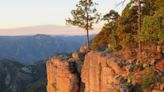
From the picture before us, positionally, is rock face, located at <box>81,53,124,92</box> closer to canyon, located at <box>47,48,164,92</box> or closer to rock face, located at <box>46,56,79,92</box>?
canyon, located at <box>47,48,164,92</box>

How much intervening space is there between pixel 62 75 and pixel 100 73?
1546 centimetres

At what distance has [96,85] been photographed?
63.2 meters

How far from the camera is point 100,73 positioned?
62.2 meters

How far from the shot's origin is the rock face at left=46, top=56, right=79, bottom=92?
7400 centimetres

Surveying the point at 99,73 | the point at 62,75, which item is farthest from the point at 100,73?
the point at 62,75

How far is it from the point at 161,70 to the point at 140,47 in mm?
7312

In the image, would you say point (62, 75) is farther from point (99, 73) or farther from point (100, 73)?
point (100, 73)

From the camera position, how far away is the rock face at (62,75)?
74000 mm

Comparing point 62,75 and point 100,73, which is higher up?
point 100,73

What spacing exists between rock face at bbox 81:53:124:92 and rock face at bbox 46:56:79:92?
130 inches

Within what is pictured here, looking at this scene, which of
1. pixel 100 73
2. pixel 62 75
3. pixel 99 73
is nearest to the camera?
pixel 100 73

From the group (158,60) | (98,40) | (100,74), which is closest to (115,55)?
(100,74)

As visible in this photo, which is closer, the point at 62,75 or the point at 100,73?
the point at 100,73

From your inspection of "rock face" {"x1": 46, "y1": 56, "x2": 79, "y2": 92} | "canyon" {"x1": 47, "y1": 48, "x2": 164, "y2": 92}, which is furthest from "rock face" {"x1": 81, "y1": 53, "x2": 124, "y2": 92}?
"rock face" {"x1": 46, "y1": 56, "x2": 79, "y2": 92}
